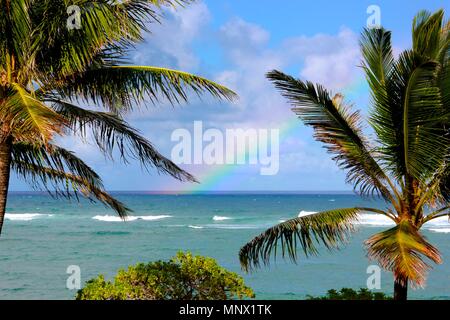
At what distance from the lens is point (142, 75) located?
8672mm

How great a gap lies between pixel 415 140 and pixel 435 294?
1717 centimetres

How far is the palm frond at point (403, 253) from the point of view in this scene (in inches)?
272

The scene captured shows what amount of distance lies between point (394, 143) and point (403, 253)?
185 cm

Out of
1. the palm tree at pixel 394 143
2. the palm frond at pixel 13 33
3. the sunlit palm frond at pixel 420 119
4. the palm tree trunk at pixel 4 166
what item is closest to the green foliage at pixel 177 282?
the palm tree at pixel 394 143

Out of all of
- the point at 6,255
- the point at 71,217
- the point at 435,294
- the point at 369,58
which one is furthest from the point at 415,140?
the point at 71,217

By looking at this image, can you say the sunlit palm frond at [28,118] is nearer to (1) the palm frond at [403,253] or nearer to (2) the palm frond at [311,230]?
(2) the palm frond at [311,230]

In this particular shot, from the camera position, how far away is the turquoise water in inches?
1003

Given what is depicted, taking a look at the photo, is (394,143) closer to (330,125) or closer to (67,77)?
(330,125)

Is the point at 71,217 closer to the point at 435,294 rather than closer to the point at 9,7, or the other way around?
the point at 435,294

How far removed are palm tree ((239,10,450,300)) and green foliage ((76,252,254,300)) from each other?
1.74 feet

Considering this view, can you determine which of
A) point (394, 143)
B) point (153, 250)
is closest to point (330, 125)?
point (394, 143)

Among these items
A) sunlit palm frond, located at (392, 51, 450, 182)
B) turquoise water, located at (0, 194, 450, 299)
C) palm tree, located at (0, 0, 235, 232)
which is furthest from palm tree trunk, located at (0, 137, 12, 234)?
sunlit palm frond, located at (392, 51, 450, 182)

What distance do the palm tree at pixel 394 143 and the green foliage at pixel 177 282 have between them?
0.53 meters

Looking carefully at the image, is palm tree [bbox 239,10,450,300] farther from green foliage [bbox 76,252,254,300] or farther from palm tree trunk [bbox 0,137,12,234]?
palm tree trunk [bbox 0,137,12,234]
